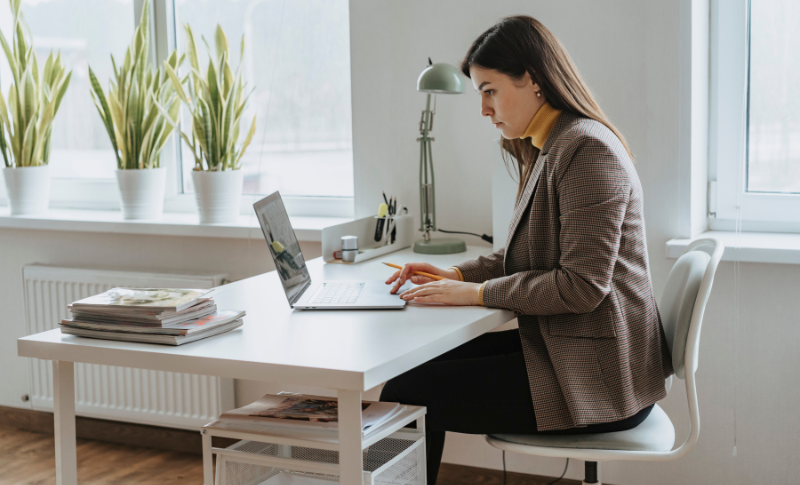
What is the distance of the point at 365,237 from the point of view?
2332 millimetres

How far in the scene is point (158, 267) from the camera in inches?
111

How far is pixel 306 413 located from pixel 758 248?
1303 mm

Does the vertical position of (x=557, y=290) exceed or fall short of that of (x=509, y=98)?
it falls short

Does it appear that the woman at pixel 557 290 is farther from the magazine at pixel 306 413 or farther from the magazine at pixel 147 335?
the magazine at pixel 147 335

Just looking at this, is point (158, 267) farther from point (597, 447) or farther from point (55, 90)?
point (597, 447)

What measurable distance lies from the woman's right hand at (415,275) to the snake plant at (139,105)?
1229 millimetres

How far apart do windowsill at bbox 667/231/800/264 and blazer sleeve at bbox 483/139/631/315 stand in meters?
0.66

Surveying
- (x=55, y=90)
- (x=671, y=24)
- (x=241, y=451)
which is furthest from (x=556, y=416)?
(x=55, y=90)

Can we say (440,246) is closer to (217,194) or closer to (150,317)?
(217,194)

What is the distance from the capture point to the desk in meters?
1.21

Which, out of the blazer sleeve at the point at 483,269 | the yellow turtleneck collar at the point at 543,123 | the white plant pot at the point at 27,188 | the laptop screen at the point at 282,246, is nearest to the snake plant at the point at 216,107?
the white plant pot at the point at 27,188

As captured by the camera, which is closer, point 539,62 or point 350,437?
point 350,437

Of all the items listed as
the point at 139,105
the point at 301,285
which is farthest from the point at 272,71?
the point at 301,285

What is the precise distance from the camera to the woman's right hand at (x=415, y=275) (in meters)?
1.76
